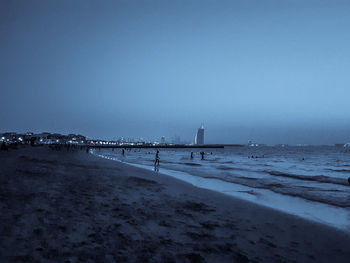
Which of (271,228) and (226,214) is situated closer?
(271,228)

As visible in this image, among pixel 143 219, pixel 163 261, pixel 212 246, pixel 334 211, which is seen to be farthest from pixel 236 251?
pixel 334 211

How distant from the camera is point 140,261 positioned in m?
4.00

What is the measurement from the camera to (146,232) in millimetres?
5473

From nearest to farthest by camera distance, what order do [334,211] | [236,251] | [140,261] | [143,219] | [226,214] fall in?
[140,261], [236,251], [143,219], [226,214], [334,211]

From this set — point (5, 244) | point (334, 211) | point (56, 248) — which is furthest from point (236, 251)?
point (334, 211)

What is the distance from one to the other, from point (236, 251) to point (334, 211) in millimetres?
8159

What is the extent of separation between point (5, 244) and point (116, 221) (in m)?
2.55

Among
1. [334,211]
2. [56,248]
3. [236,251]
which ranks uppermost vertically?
[56,248]

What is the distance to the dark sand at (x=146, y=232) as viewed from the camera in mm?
4203

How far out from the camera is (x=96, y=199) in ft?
27.4

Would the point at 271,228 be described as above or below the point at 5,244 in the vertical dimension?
below

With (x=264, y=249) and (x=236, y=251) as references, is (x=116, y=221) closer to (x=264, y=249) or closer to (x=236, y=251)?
(x=236, y=251)

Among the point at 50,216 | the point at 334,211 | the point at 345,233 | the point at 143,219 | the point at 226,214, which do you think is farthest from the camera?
the point at 334,211

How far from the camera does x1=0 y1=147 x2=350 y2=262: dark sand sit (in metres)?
4.20
